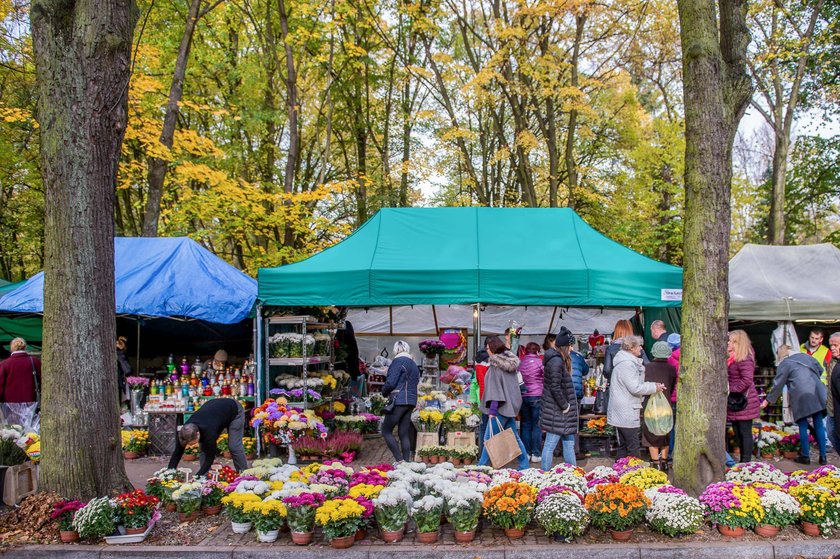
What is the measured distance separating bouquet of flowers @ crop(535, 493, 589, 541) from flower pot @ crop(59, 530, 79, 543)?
13.2 feet

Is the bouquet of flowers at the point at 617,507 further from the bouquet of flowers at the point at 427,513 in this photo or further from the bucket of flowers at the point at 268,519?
the bucket of flowers at the point at 268,519

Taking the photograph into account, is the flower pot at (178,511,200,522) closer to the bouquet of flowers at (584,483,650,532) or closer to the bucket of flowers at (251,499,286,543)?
the bucket of flowers at (251,499,286,543)

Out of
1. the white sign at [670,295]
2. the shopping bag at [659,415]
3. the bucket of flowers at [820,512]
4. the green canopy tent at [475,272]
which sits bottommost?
the bucket of flowers at [820,512]

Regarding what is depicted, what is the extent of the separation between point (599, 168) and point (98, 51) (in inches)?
853

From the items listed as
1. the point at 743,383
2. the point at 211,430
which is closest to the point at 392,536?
the point at 211,430

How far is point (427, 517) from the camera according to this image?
537 cm

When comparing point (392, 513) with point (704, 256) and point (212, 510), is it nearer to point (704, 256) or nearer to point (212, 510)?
point (212, 510)

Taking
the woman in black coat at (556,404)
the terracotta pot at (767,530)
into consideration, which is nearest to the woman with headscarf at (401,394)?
the woman in black coat at (556,404)

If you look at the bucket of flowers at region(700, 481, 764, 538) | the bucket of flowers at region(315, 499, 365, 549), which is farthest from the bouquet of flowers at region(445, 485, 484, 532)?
the bucket of flowers at region(700, 481, 764, 538)

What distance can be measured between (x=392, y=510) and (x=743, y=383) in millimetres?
4858

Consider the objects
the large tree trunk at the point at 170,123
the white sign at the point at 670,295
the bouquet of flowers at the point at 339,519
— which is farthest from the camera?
the large tree trunk at the point at 170,123

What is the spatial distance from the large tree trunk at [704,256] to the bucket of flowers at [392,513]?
2.88 metres

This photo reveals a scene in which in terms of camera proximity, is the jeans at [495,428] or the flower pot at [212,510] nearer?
the flower pot at [212,510]

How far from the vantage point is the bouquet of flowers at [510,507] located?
5371mm
